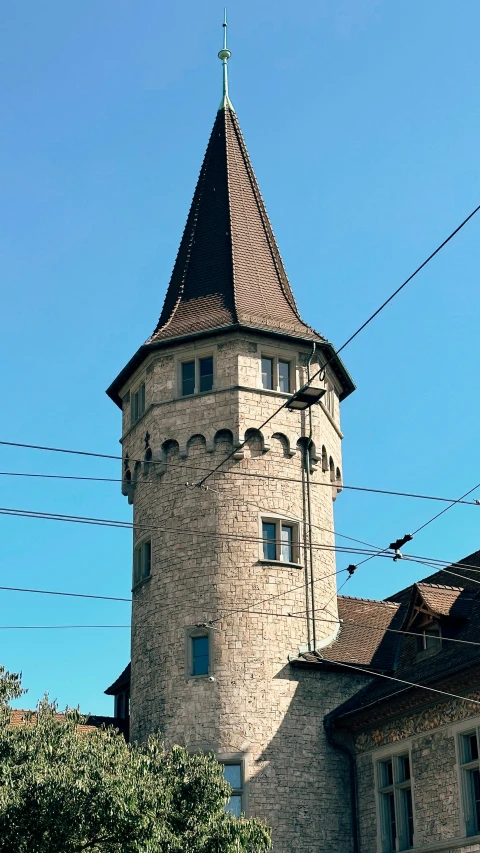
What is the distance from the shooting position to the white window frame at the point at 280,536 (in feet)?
96.0

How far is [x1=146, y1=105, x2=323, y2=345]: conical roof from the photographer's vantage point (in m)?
31.9

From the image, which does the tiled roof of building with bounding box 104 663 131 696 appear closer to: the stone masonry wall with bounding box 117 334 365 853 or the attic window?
the stone masonry wall with bounding box 117 334 365 853

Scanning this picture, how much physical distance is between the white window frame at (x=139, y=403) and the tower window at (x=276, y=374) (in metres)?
3.26

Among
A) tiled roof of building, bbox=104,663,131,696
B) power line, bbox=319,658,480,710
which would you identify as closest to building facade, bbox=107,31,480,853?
power line, bbox=319,658,480,710

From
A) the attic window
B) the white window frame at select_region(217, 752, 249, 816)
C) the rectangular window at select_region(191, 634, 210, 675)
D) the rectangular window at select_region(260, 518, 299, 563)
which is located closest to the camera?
the white window frame at select_region(217, 752, 249, 816)

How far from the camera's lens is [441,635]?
2756 cm

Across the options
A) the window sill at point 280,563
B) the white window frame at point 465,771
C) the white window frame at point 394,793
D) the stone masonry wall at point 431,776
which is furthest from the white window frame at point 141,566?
the white window frame at point 465,771

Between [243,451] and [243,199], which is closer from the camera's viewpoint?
[243,451]

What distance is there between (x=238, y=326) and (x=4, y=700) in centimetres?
1290

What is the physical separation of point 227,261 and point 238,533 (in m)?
8.16

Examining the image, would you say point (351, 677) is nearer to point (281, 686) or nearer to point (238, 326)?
point (281, 686)

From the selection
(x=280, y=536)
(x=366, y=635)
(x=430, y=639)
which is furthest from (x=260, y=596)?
(x=430, y=639)

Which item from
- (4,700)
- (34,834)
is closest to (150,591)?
(4,700)

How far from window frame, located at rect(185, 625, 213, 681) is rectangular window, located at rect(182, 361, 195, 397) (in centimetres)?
591
